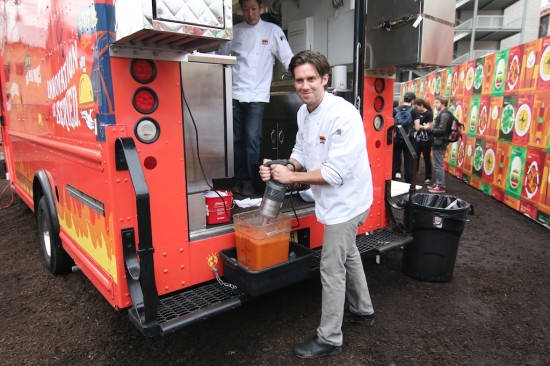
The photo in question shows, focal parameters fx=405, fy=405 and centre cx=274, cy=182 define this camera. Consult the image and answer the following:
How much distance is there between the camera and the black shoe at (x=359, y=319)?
2.92m

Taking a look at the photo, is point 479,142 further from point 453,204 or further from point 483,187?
point 453,204

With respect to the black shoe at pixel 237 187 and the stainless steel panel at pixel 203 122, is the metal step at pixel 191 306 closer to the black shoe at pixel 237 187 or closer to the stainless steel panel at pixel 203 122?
the stainless steel panel at pixel 203 122

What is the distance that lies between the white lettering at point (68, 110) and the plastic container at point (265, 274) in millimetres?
1196

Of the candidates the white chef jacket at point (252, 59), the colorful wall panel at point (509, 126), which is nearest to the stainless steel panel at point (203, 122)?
the white chef jacket at point (252, 59)

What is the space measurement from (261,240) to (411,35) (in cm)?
183

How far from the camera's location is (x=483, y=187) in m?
7.53

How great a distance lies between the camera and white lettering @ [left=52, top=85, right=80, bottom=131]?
2.37 meters

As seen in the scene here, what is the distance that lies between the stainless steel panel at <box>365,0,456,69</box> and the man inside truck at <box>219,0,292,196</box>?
0.97m

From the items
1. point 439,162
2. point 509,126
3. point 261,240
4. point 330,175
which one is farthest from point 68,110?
point 439,162

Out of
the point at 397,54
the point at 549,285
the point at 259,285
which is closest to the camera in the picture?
the point at 259,285

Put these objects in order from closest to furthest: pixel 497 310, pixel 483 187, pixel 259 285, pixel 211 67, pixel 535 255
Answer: pixel 259 285 < pixel 211 67 < pixel 497 310 < pixel 535 255 < pixel 483 187

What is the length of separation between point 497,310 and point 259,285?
2108 millimetres

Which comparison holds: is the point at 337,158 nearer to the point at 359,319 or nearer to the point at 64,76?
the point at 359,319

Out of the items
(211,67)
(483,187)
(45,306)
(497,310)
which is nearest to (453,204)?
(497,310)
